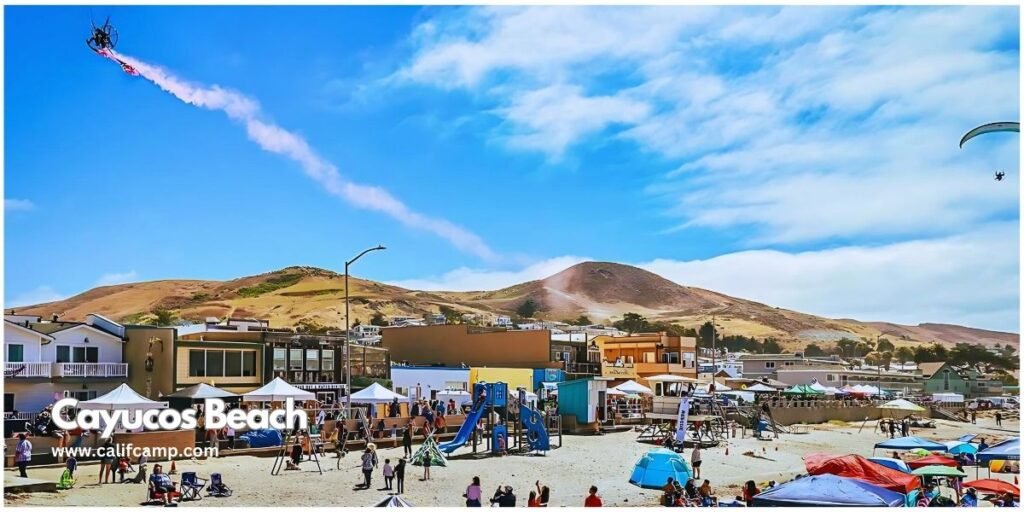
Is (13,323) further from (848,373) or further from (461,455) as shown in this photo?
(848,373)

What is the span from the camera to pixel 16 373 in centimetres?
3438

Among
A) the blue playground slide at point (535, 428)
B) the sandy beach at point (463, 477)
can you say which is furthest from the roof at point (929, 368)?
the blue playground slide at point (535, 428)

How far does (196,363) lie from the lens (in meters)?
39.6

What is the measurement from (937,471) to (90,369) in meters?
28.9

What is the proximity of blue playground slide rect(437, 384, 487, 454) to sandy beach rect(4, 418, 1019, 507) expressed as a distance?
1.51 ft

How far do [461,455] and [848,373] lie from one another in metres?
75.6

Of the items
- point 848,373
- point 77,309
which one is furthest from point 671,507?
point 77,309

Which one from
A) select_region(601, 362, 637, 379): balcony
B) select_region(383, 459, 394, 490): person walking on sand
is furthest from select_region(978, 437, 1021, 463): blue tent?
select_region(601, 362, 637, 379): balcony

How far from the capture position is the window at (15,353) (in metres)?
34.5

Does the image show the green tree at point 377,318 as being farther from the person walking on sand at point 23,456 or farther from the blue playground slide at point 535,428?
the person walking on sand at point 23,456

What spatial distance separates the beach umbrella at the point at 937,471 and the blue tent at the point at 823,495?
5827mm

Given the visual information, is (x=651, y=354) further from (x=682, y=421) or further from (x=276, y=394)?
(x=276, y=394)

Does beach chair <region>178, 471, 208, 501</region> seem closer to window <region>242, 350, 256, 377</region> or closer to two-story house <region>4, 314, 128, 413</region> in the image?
two-story house <region>4, 314, 128, 413</region>

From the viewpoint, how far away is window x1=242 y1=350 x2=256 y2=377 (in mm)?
42250
